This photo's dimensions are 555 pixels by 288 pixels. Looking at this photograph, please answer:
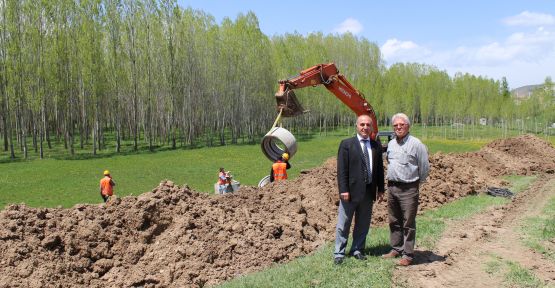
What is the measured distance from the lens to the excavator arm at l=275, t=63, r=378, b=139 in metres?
13.6

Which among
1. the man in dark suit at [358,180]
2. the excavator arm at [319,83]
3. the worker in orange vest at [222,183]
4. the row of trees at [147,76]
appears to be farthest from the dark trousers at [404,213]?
the row of trees at [147,76]

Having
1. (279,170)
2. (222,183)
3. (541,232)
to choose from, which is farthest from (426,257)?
(222,183)

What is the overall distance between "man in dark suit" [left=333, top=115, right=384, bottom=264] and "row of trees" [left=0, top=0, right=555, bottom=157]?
29.6 m

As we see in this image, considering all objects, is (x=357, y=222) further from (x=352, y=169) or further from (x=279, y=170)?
(x=279, y=170)

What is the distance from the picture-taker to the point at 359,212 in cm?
594

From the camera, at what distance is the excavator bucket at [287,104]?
13518mm

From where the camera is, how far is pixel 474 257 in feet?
20.1

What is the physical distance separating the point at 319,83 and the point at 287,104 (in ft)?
5.21

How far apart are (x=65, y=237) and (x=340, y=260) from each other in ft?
13.9

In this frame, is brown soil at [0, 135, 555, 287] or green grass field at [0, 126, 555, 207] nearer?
brown soil at [0, 135, 555, 287]

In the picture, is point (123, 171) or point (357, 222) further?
point (123, 171)

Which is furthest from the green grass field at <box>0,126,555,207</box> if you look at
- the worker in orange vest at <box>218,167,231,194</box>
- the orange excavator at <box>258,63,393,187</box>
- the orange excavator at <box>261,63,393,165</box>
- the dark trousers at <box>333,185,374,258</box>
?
the dark trousers at <box>333,185,374,258</box>

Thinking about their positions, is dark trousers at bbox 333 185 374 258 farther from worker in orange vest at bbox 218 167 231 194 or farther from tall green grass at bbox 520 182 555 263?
worker in orange vest at bbox 218 167 231 194

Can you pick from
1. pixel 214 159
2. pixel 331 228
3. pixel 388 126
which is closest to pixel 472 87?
pixel 388 126
